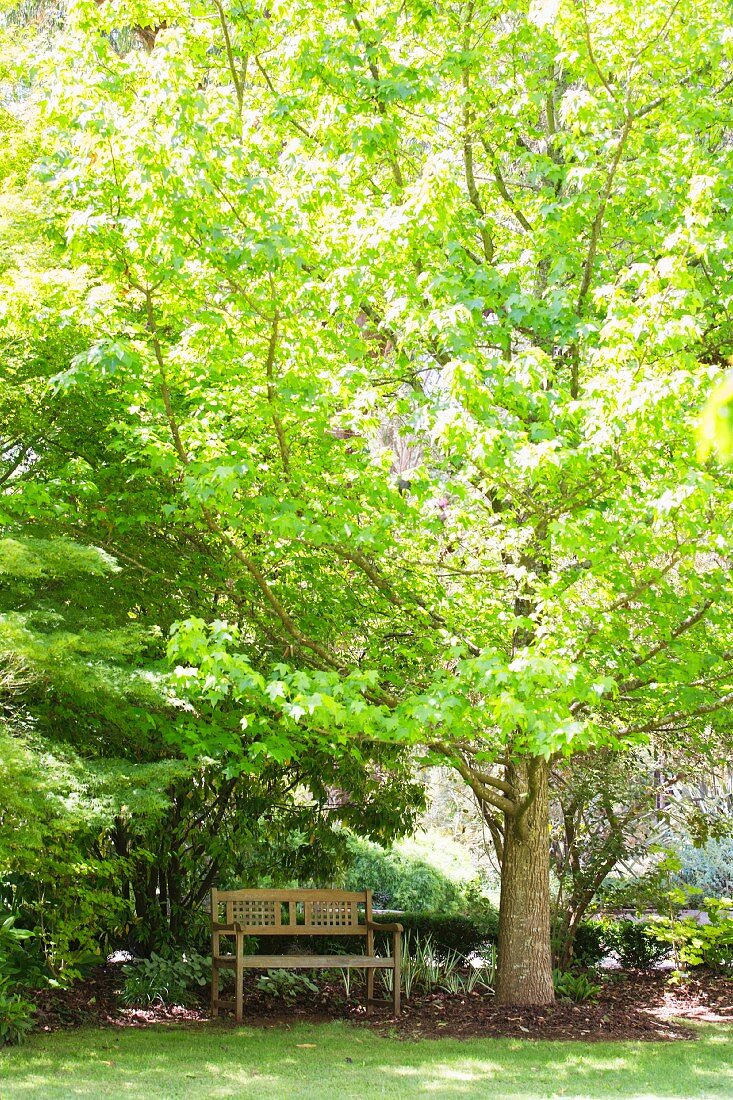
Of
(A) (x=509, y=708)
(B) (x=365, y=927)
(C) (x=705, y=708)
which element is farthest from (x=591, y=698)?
(B) (x=365, y=927)

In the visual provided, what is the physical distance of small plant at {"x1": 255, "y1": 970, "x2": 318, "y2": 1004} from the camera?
8.31m

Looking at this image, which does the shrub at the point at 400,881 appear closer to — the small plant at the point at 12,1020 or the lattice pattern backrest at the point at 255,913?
the lattice pattern backrest at the point at 255,913

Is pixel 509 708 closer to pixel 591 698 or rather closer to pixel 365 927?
pixel 591 698

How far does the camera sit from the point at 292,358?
6.54 metres

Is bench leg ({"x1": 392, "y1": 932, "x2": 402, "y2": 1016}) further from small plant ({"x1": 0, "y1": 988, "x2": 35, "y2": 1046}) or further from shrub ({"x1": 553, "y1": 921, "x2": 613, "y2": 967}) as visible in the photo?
small plant ({"x1": 0, "y1": 988, "x2": 35, "y2": 1046})

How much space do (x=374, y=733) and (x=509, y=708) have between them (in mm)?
1025

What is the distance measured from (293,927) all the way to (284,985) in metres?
0.60

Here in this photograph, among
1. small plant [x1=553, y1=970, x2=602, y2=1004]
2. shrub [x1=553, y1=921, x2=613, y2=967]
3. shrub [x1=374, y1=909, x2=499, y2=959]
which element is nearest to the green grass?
small plant [x1=553, y1=970, x2=602, y2=1004]

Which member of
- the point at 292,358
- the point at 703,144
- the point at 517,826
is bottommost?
the point at 517,826

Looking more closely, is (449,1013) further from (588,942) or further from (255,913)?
(588,942)

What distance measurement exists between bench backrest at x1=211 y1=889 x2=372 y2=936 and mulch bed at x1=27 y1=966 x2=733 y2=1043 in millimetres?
560

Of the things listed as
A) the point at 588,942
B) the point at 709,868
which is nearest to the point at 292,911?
the point at 588,942

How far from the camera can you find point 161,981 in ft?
25.5

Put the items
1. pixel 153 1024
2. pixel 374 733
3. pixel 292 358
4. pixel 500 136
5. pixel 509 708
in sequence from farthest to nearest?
pixel 500 136, pixel 153 1024, pixel 292 358, pixel 374 733, pixel 509 708
